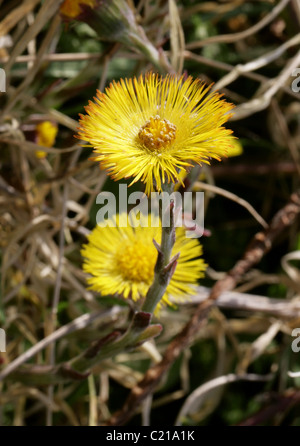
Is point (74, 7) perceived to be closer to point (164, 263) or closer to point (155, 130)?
point (155, 130)

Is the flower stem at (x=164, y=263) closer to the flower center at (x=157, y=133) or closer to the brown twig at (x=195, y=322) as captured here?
the flower center at (x=157, y=133)

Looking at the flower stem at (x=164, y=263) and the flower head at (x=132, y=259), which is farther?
the flower head at (x=132, y=259)

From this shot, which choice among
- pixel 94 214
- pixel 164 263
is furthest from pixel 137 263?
pixel 94 214

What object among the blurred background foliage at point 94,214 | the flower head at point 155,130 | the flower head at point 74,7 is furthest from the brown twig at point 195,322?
the flower head at point 74,7
